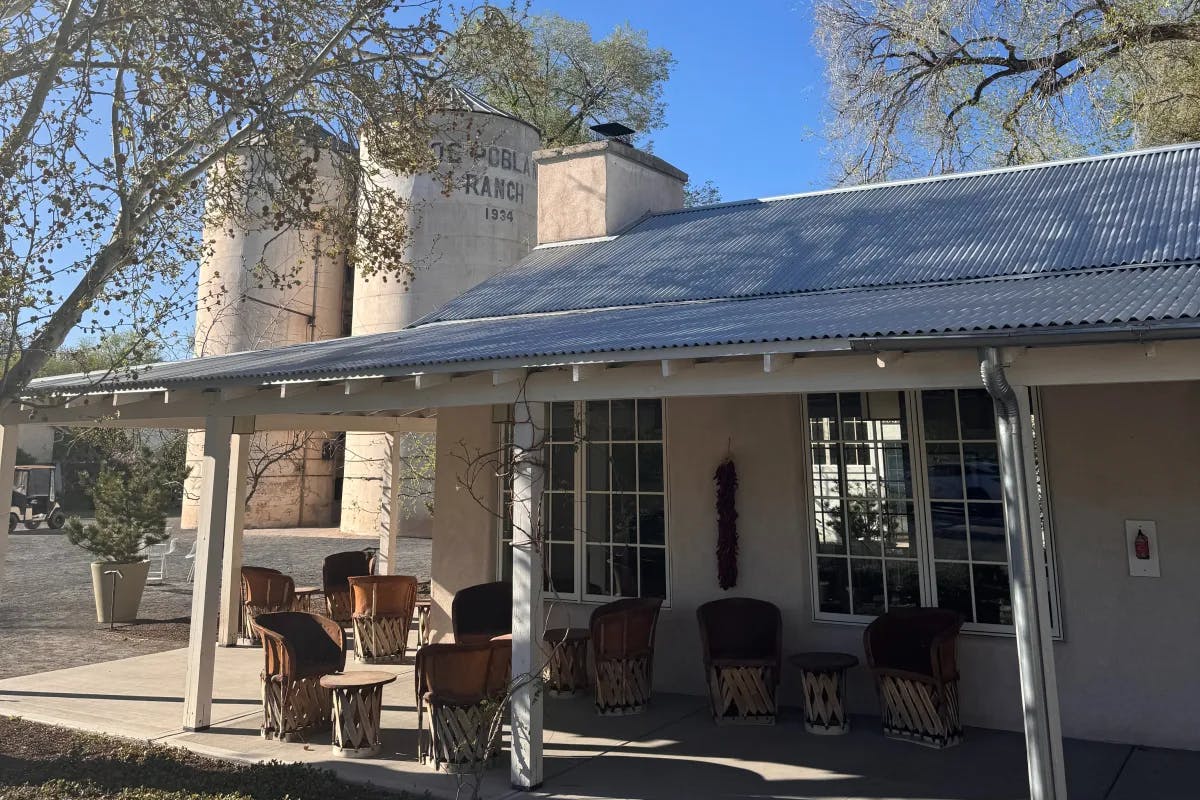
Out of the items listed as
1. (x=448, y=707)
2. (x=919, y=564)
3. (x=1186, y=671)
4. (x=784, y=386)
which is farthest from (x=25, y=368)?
(x=1186, y=671)

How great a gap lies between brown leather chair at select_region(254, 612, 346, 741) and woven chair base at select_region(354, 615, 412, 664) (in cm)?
221

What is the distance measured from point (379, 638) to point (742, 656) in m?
4.12

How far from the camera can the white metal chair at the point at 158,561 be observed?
48.0 ft

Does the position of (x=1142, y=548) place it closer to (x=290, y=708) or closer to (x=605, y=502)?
(x=605, y=502)

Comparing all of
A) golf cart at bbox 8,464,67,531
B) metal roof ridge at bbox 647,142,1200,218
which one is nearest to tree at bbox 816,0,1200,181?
metal roof ridge at bbox 647,142,1200,218

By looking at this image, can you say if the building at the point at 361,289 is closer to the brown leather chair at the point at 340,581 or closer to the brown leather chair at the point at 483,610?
the brown leather chair at the point at 340,581

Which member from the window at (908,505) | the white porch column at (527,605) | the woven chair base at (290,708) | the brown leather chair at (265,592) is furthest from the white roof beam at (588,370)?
the brown leather chair at (265,592)

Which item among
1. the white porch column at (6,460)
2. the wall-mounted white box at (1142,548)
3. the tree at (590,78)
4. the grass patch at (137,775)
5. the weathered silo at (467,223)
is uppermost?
the tree at (590,78)

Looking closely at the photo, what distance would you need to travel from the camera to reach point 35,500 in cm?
2584

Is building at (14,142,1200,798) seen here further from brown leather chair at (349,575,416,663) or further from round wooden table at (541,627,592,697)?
brown leather chair at (349,575,416,663)

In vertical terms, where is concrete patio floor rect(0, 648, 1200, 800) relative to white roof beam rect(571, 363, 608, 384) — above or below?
below

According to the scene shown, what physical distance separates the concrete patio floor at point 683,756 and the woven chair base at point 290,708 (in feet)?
0.37

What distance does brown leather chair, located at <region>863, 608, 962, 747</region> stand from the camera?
563 cm

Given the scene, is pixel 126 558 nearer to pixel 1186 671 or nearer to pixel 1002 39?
pixel 1186 671
